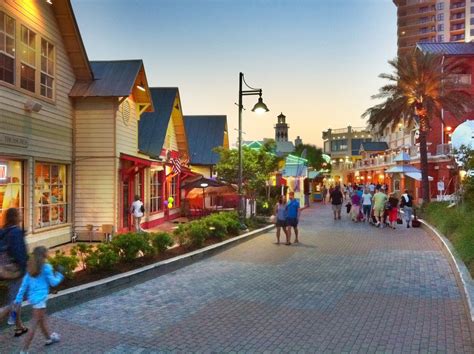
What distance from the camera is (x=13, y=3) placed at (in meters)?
12.4

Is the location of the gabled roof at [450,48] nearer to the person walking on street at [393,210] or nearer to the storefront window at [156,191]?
the person walking on street at [393,210]

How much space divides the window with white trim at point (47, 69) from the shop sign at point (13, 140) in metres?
2.19

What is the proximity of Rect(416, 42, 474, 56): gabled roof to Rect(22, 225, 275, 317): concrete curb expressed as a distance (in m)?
37.0

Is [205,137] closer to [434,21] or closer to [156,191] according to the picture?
[156,191]

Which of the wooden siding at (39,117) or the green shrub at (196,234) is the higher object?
the wooden siding at (39,117)

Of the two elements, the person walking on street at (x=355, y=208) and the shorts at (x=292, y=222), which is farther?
the person walking on street at (x=355, y=208)

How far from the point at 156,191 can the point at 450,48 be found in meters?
33.9

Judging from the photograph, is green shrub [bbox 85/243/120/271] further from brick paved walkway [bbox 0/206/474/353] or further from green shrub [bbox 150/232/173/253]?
green shrub [bbox 150/232/173/253]

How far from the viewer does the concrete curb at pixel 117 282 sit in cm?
733

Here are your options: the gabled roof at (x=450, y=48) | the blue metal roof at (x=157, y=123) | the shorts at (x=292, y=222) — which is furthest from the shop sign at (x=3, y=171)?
the gabled roof at (x=450, y=48)

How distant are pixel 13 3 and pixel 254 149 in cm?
1495

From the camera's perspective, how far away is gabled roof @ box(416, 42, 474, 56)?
1620 inches

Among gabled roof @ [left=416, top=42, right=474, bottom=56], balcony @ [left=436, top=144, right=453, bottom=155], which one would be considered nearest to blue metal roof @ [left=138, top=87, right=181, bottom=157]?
balcony @ [left=436, top=144, right=453, bottom=155]

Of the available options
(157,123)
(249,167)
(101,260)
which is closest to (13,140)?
(101,260)
